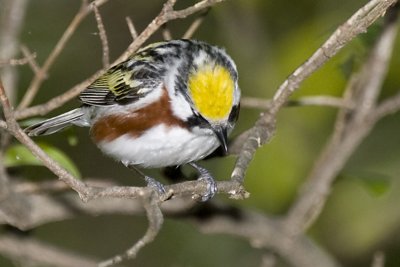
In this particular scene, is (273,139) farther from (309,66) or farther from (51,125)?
(309,66)

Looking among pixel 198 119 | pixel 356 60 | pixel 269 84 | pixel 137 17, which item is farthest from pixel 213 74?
pixel 137 17

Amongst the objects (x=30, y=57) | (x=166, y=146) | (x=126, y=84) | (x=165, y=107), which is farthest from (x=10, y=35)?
(x=30, y=57)

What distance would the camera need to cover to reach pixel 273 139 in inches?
271

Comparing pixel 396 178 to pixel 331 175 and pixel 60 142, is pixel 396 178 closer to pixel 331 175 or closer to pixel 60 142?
pixel 331 175

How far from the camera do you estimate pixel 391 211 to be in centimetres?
671

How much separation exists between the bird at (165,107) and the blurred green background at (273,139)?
709 millimetres

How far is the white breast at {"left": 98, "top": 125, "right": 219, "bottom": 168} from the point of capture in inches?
199

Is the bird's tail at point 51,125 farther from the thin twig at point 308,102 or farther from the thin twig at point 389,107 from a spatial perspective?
the thin twig at point 389,107

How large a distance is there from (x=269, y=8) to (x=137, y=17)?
1.13 meters

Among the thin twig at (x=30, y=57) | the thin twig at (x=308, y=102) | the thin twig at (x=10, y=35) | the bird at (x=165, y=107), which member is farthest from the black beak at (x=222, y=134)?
the thin twig at (x=10, y=35)

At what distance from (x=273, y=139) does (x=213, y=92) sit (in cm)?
209

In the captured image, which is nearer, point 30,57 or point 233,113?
point 30,57

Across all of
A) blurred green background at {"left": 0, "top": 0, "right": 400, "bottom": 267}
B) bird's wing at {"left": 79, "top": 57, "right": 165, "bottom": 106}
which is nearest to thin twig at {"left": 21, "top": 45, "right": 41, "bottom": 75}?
bird's wing at {"left": 79, "top": 57, "right": 165, "bottom": 106}

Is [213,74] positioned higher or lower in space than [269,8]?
lower
